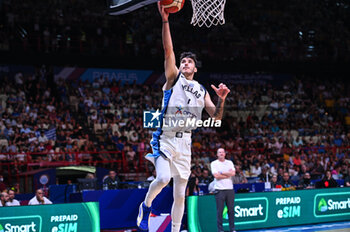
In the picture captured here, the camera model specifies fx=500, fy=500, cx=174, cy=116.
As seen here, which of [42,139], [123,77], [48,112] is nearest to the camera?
[42,139]

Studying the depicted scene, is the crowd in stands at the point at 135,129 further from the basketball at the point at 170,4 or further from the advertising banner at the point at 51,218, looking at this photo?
the basketball at the point at 170,4

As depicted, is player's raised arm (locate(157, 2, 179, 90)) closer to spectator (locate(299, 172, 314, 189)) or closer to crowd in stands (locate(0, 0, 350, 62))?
spectator (locate(299, 172, 314, 189))

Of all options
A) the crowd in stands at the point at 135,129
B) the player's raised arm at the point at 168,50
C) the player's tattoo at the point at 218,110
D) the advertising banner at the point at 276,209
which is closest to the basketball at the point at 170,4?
the player's raised arm at the point at 168,50

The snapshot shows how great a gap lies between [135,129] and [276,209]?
31.9ft

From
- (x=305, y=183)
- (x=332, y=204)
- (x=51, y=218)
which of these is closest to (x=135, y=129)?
(x=305, y=183)

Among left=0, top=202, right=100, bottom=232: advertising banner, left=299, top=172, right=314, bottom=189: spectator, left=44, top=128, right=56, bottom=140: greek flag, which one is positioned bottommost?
left=299, top=172, right=314, bottom=189: spectator

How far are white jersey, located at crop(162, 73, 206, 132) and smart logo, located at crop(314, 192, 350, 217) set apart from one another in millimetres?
8345

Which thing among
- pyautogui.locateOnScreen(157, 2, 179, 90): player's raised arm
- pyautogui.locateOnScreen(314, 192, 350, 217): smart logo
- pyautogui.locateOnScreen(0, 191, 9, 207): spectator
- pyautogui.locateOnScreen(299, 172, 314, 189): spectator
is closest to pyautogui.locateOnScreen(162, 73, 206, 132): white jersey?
pyautogui.locateOnScreen(157, 2, 179, 90): player's raised arm

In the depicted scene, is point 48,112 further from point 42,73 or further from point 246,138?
point 246,138

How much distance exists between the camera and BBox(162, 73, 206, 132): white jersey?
23.5ft

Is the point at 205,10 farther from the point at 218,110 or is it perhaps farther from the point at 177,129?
the point at 177,129

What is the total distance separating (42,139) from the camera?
1934cm

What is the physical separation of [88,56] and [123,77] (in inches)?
99.2

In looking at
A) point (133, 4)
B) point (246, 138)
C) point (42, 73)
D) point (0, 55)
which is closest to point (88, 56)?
point (42, 73)
